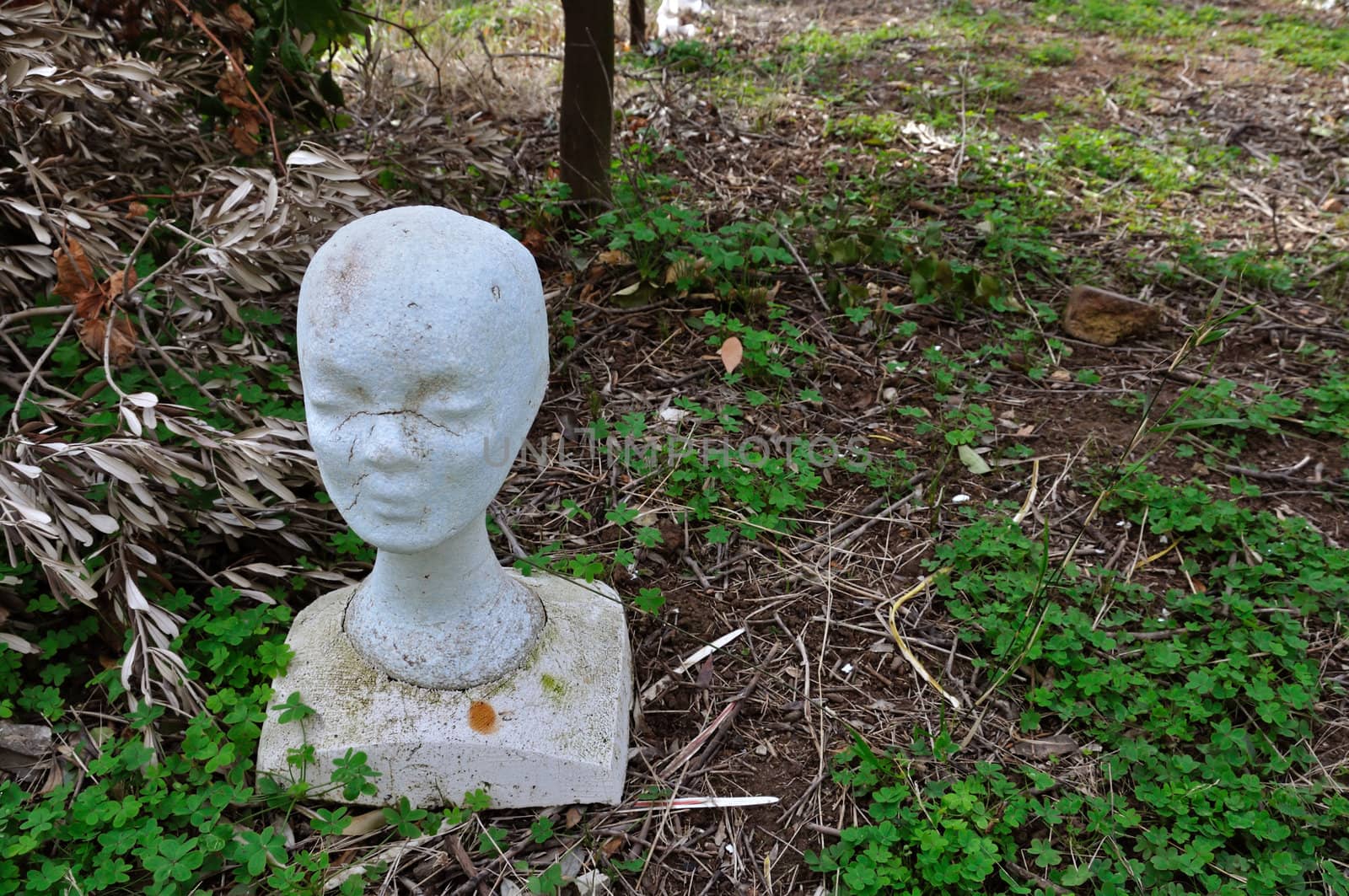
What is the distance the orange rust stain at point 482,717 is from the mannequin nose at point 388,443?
694mm

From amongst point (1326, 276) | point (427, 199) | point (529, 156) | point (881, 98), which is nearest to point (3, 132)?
point (427, 199)

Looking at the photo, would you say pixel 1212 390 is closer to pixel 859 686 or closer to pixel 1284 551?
pixel 1284 551

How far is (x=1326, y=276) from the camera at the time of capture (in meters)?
4.39

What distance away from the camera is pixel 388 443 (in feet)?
5.70

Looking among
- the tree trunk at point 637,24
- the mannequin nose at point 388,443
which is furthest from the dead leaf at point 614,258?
the tree trunk at point 637,24

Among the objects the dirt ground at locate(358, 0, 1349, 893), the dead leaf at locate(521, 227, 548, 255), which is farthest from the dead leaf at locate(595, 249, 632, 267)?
the dead leaf at locate(521, 227, 548, 255)

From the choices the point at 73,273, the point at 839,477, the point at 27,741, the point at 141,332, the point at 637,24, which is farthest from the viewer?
the point at 637,24

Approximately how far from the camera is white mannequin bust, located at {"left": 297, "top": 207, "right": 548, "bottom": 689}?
168cm

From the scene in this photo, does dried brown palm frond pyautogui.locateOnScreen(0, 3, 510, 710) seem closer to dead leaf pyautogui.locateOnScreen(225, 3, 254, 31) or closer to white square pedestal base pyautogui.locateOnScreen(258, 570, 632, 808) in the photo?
dead leaf pyautogui.locateOnScreen(225, 3, 254, 31)

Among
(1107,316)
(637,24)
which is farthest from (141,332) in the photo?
(637,24)

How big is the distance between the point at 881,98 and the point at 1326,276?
2675 millimetres

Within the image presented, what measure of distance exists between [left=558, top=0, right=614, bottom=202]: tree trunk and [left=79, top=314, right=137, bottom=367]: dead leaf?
76.8 inches

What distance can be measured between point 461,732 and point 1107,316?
3088 mm

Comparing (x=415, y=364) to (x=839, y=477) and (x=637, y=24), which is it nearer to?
(x=839, y=477)
